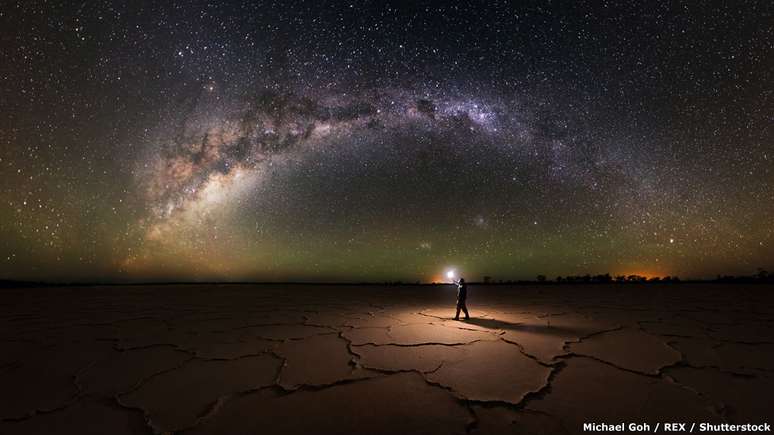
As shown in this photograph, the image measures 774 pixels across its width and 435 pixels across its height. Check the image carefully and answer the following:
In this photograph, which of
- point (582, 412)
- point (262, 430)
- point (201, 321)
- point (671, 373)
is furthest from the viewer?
point (201, 321)

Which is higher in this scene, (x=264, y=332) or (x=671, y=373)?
(x=671, y=373)

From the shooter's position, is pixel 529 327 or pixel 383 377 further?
pixel 529 327

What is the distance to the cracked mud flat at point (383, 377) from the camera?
163 cm

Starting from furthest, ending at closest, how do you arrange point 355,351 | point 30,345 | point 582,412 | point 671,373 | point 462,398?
1. point 30,345
2. point 355,351
3. point 671,373
4. point 462,398
5. point 582,412

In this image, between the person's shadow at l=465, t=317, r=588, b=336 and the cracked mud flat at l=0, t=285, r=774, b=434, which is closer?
the cracked mud flat at l=0, t=285, r=774, b=434

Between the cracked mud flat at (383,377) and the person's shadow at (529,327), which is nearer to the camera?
the cracked mud flat at (383,377)

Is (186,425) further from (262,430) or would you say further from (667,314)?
(667,314)

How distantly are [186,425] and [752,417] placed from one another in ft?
9.03

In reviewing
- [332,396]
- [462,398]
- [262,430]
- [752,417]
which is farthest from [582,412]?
[262,430]

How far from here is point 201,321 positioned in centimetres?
462

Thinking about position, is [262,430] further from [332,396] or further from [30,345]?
[30,345]

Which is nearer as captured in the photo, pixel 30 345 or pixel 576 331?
Result: pixel 30 345

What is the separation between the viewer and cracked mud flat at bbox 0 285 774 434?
5.35 ft

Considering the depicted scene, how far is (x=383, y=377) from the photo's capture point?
2195 millimetres
